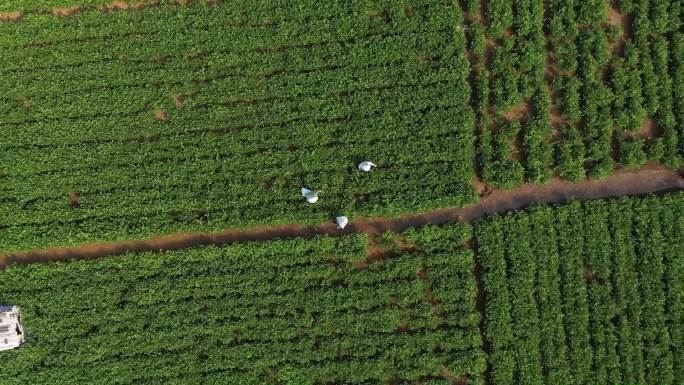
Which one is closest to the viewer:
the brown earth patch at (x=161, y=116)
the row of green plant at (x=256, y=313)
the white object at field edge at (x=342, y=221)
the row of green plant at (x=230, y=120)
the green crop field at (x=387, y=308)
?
the green crop field at (x=387, y=308)

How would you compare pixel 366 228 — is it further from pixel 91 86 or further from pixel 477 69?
pixel 91 86

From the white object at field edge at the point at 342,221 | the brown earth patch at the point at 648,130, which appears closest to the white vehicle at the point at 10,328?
the white object at field edge at the point at 342,221

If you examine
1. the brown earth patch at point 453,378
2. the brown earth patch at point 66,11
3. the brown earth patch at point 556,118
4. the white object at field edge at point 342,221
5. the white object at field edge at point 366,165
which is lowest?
the brown earth patch at point 453,378

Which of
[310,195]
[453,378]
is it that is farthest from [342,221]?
[453,378]

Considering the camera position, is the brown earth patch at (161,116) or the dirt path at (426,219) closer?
the dirt path at (426,219)

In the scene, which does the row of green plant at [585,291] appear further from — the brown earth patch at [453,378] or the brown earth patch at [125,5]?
the brown earth patch at [125,5]
